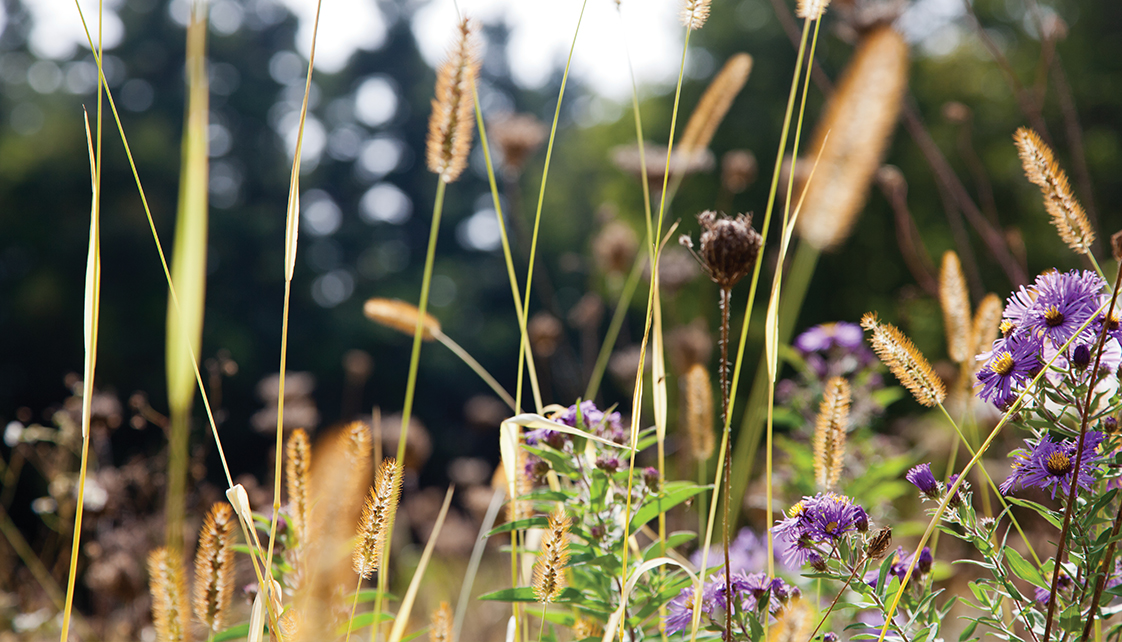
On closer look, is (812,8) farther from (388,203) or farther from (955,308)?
(388,203)

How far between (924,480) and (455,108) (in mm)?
1073

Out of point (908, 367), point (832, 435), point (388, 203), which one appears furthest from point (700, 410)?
point (388, 203)

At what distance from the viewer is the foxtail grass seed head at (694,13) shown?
1.15 meters

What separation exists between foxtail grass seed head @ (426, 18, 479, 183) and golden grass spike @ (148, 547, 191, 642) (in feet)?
2.63

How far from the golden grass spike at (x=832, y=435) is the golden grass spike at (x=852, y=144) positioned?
25 cm

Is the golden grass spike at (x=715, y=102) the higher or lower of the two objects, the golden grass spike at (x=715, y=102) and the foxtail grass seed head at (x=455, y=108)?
the higher

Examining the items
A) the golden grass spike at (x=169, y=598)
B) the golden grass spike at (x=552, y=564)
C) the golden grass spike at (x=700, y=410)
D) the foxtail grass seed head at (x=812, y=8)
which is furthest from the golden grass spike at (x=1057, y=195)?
the golden grass spike at (x=169, y=598)

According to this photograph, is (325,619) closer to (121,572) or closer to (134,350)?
(121,572)

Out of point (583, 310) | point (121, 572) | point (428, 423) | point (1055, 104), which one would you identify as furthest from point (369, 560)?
point (428, 423)

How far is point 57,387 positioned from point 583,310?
551 inches

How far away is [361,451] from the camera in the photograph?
3.78 feet

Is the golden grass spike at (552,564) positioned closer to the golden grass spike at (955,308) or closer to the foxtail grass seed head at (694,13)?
the foxtail grass seed head at (694,13)

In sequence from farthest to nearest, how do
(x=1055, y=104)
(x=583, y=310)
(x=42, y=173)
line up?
(x=42, y=173) → (x=1055, y=104) → (x=583, y=310)

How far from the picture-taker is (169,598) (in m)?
1.06
